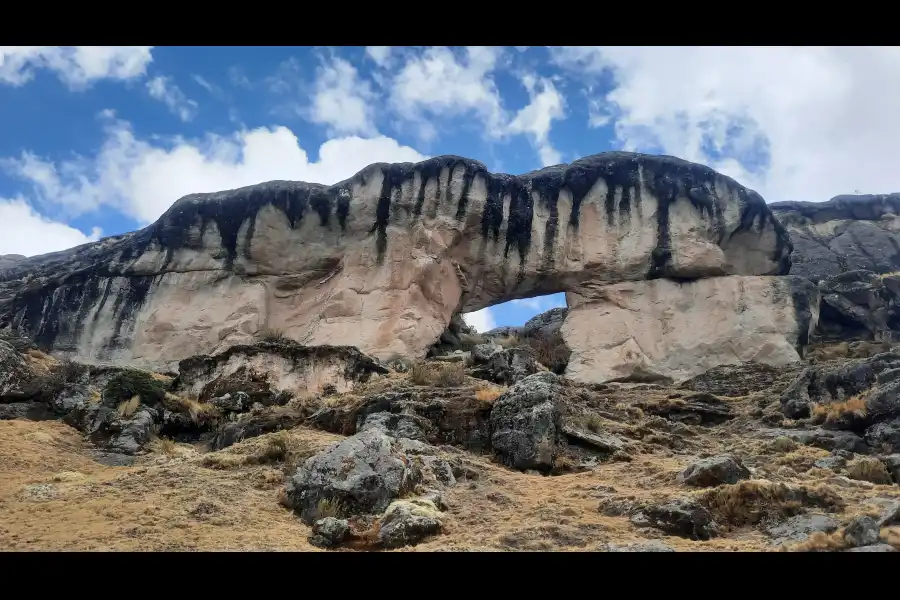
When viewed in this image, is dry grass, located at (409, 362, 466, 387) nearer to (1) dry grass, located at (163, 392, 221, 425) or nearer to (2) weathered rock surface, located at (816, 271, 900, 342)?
(1) dry grass, located at (163, 392, 221, 425)

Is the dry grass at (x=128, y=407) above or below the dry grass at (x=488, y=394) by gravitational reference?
below

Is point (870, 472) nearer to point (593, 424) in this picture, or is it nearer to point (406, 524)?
point (593, 424)

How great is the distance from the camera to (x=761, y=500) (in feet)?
30.1

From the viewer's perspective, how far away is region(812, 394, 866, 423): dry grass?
1406cm

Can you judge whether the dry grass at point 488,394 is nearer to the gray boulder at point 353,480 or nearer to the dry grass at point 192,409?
the gray boulder at point 353,480

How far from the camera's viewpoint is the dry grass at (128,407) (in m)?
15.7

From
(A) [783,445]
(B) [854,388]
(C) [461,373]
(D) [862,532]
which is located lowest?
(D) [862,532]

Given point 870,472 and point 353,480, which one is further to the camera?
point 870,472

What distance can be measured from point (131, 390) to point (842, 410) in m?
15.1

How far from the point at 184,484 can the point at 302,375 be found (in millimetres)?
9599

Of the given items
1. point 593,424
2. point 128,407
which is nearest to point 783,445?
point 593,424

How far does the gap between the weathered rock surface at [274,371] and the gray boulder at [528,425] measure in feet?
23.9

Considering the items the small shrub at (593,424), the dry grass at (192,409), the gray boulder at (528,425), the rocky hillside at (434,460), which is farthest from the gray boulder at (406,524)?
the dry grass at (192,409)

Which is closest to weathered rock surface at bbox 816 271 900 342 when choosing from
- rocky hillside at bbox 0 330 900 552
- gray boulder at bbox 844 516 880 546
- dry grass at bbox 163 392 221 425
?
rocky hillside at bbox 0 330 900 552
